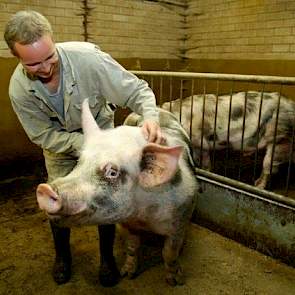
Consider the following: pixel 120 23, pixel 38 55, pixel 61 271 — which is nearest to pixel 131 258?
pixel 61 271

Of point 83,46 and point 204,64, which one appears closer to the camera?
point 83,46

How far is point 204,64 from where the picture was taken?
22.9 ft

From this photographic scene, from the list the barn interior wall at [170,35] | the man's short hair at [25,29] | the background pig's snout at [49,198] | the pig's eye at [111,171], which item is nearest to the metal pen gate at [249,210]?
the pig's eye at [111,171]

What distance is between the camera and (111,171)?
1.84 m

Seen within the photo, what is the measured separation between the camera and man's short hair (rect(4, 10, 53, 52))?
5.93ft

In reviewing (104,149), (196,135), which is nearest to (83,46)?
(104,149)

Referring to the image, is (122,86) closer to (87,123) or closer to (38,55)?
(87,123)

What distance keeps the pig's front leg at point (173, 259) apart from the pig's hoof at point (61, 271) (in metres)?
0.75

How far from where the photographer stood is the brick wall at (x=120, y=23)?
209 inches

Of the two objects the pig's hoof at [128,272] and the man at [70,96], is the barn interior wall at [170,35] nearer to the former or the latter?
the man at [70,96]

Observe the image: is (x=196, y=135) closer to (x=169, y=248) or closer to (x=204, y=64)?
(x=169, y=248)

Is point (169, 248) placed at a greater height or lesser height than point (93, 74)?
lesser

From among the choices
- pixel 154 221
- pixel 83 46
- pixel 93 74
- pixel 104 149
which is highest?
pixel 83 46

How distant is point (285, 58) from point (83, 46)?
438 centimetres
